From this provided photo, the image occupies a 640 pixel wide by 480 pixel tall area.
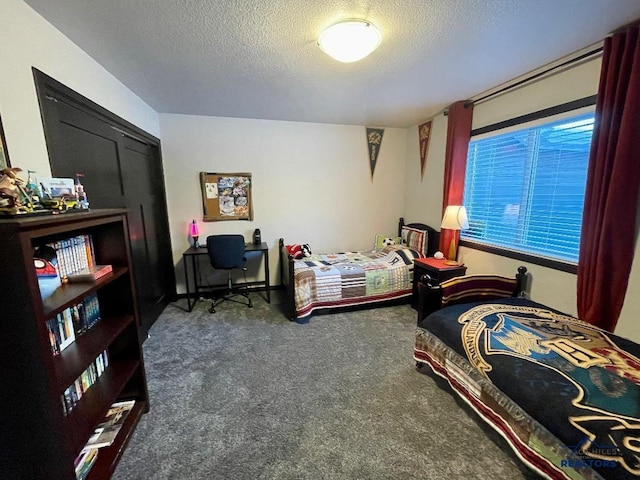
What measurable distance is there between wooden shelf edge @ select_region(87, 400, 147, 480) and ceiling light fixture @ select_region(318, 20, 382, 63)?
101 inches

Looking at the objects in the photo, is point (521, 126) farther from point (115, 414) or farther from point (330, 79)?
point (115, 414)

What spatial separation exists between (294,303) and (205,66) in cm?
231

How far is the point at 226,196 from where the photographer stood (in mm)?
3580

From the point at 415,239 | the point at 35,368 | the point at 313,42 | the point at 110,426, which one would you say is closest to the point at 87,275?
the point at 35,368

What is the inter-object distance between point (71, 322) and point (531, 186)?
3.43 meters

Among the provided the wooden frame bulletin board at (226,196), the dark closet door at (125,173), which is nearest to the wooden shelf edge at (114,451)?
the dark closet door at (125,173)

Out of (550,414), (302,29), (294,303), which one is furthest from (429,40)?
(294,303)

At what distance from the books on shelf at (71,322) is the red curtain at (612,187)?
10.0 ft

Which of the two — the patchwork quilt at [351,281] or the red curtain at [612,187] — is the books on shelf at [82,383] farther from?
the red curtain at [612,187]

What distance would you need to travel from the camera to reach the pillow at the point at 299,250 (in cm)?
344

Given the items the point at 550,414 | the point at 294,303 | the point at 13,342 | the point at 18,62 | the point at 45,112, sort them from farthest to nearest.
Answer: the point at 294,303
the point at 45,112
the point at 18,62
the point at 550,414
the point at 13,342

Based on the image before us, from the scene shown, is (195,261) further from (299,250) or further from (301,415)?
(301,415)

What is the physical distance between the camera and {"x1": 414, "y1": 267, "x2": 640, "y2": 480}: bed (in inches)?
40.2

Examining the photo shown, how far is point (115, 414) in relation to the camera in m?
1.56
